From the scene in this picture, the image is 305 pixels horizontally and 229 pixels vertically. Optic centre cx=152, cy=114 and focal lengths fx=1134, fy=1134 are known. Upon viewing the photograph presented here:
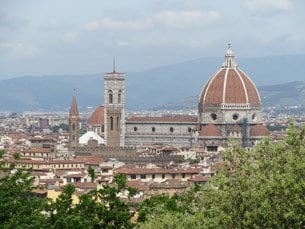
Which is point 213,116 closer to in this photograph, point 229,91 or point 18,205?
point 229,91

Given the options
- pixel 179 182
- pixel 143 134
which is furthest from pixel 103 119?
pixel 179 182

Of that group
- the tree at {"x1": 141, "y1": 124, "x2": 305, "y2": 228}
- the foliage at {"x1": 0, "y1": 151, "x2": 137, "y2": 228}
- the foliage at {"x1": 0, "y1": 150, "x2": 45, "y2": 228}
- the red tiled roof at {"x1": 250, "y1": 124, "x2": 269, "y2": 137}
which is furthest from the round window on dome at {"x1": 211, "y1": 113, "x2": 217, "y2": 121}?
the tree at {"x1": 141, "y1": 124, "x2": 305, "y2": 228}

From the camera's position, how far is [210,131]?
11300 cm

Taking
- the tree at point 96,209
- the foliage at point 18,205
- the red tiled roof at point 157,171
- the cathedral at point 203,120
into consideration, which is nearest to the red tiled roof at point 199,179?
the red tiled roof at point 157,171

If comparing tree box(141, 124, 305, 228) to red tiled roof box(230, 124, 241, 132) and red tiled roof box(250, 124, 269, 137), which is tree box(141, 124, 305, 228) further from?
red tiled roof box(230, 124, 241, 132)

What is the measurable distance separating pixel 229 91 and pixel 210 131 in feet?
22.7

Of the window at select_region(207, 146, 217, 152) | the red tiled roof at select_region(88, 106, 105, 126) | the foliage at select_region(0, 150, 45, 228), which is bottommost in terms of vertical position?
the foliage at select_region(0, 150, 45, 228)

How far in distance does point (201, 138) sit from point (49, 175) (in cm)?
4477

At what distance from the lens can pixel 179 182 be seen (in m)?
60.6

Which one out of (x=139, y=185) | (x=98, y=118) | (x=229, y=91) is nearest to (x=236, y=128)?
(x=229, y=91)

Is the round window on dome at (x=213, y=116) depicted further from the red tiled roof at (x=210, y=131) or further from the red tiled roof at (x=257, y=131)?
the red tiled roof at (x=257, y=131)

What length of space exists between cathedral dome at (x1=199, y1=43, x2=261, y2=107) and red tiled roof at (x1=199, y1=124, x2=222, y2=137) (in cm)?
403

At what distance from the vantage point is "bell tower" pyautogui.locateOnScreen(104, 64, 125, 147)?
115062 mm

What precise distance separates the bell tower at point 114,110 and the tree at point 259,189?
298 ft
